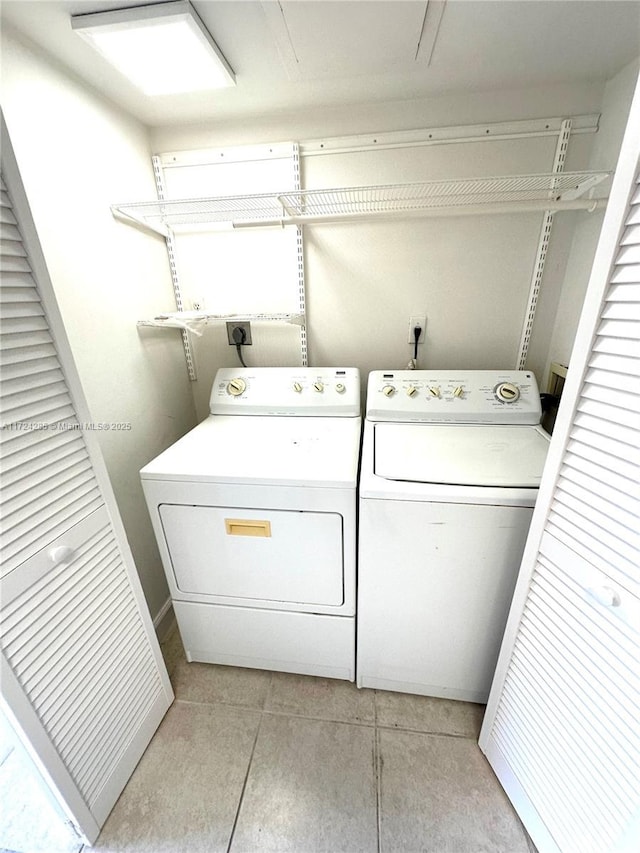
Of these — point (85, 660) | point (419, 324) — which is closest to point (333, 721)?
point (85, 660)

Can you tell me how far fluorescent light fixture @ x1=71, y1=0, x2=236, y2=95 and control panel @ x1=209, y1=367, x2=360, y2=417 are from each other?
43.6 inches

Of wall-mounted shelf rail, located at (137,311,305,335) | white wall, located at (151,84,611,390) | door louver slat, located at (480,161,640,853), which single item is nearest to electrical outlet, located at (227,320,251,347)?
white wall, located at (151,84,611,390)

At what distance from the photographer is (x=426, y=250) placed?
1.62 m

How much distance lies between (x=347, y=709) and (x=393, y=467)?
107 cm

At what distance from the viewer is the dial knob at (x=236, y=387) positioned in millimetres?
1685

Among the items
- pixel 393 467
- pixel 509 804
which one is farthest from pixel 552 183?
pixel 509 804

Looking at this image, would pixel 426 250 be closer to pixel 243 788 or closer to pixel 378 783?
pixel 378 783

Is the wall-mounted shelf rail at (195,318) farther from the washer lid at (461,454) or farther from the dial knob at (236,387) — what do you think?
the washer lid at (461,454)

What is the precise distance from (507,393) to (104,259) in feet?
5.84

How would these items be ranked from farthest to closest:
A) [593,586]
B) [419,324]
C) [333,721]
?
[419,324] → [333,721] → [593,586]

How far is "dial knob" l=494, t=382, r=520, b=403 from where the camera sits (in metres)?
1.46

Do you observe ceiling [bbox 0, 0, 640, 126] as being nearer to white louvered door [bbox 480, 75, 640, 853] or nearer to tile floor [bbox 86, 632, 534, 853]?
white louvered door [bbox 480, 75, 640, 853]

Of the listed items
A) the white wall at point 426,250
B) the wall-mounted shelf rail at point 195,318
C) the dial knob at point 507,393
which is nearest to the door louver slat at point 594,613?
the dial knob at point 507,393

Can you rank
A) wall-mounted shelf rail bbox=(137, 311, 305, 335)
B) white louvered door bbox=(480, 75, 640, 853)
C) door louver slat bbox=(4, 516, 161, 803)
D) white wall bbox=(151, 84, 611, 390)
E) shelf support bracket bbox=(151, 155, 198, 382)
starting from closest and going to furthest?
1. white louvered door bbox=(480, 75, 640, 853)
2. door louver slat bbox=(4, 516, 161, 803)
3. white wall bbox=(151, 84, 611, 390)
4. wall-mounted shelf rail bbox=(137, 311, 305, 335)
5. shelf support bracket bbox=(151, 155, 198, 382)
